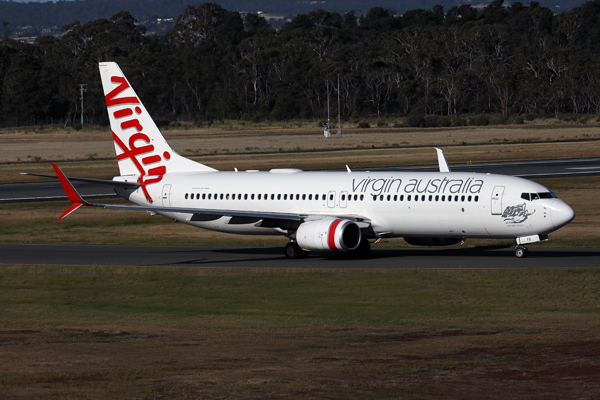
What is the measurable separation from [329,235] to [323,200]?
3088 mm

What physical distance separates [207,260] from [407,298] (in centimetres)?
1339

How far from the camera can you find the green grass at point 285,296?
86.1 feet

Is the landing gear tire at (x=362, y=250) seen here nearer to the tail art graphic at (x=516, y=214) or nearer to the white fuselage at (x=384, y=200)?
the white fuselage at (x=384, y=200)

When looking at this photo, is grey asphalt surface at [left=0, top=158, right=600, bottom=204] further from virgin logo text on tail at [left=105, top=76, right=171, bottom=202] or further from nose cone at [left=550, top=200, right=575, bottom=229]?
nose cone at [left=550, top=200, right=575, bottom=229]

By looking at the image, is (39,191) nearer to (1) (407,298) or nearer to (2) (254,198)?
(2) (254,198)

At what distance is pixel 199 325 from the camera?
25.3 m

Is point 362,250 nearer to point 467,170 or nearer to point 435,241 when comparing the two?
point 435,241

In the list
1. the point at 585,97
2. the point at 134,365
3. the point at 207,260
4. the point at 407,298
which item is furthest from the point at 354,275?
the point at 585,97

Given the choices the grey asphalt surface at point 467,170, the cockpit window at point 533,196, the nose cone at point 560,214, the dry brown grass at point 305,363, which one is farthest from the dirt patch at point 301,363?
the grey asphalt surface at point 467,170

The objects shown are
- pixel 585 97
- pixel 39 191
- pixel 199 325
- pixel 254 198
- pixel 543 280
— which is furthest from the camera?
pixel 585 97

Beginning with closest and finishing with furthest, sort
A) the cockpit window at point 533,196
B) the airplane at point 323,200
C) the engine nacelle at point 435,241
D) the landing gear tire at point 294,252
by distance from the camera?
the cockpit window at point 533,196 → the airplane at point 323,200 → the engine nacelle at point 435,241 → the landing gear tire at point 294,252

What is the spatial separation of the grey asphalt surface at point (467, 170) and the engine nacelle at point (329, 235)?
34.2 metres

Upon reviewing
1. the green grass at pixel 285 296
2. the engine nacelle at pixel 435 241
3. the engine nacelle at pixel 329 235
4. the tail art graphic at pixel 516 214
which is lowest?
the green grass at pixel 285 296

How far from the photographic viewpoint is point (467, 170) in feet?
273
